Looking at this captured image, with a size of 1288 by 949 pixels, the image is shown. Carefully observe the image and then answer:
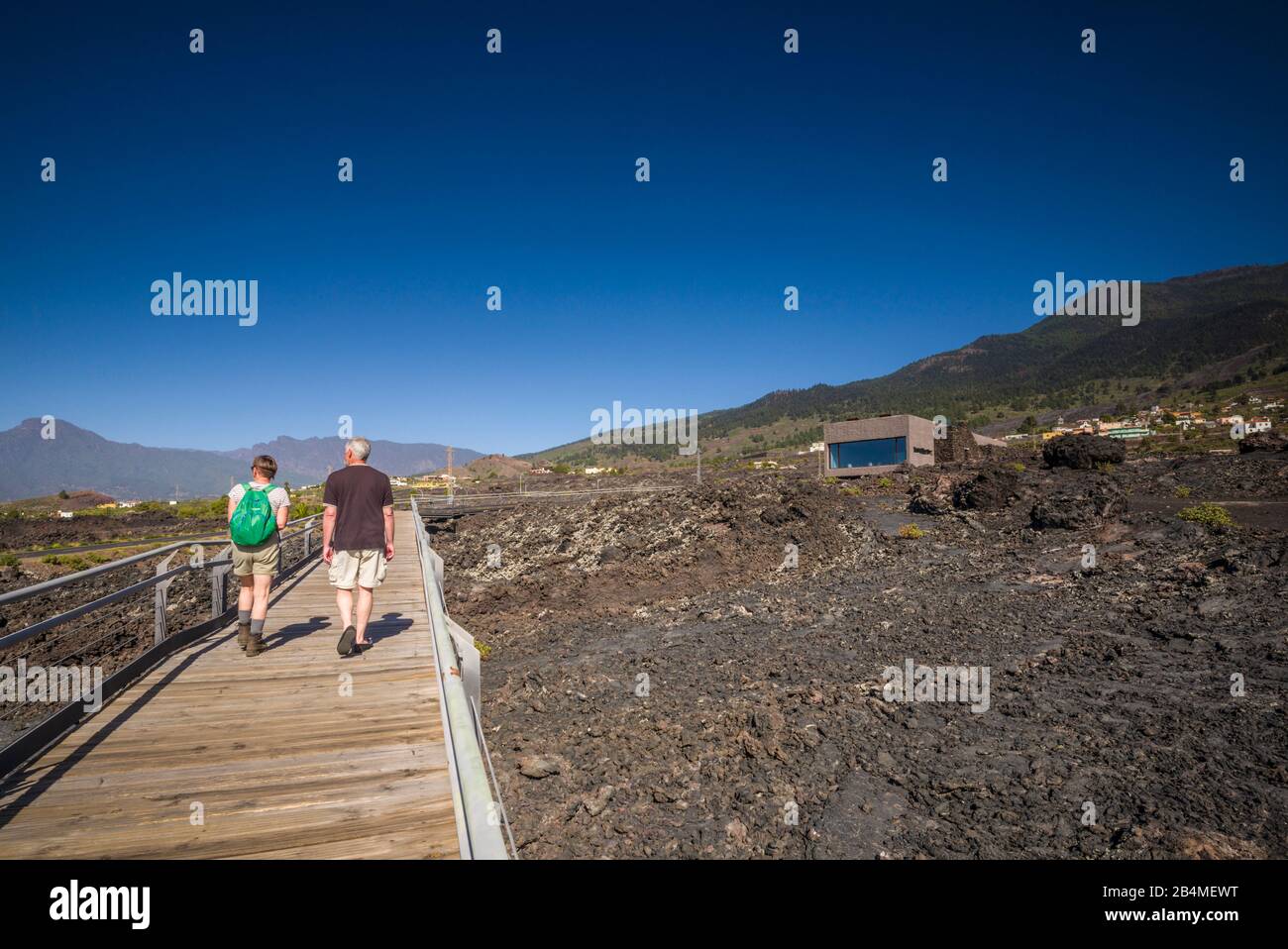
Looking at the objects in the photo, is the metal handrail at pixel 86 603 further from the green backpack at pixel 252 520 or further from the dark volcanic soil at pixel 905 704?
the dark volcanic soil at pixel 905 704

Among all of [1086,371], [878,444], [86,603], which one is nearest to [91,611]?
[86,603]

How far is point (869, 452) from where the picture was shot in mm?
47125

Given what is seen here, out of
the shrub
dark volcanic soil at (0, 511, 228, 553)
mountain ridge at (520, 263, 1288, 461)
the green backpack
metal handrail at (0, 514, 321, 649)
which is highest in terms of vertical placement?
mountain ridge at (520, 263, 1288, 461)

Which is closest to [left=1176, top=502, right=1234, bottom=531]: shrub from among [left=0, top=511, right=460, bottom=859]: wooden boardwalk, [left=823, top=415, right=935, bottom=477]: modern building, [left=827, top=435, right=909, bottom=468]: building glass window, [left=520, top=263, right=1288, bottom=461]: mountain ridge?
[left=0, top=511, right=460, bottom=859]: wooden boardwalk

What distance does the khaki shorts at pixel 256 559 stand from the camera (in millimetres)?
5746

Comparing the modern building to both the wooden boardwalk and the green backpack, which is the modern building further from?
the wooden boardwalk

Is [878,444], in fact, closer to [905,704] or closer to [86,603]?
[905,704]

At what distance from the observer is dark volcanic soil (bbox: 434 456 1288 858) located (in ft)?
20.8

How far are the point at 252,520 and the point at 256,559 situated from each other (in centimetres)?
43

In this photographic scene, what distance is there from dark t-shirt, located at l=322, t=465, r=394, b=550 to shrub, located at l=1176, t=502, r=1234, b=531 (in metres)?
20.9
